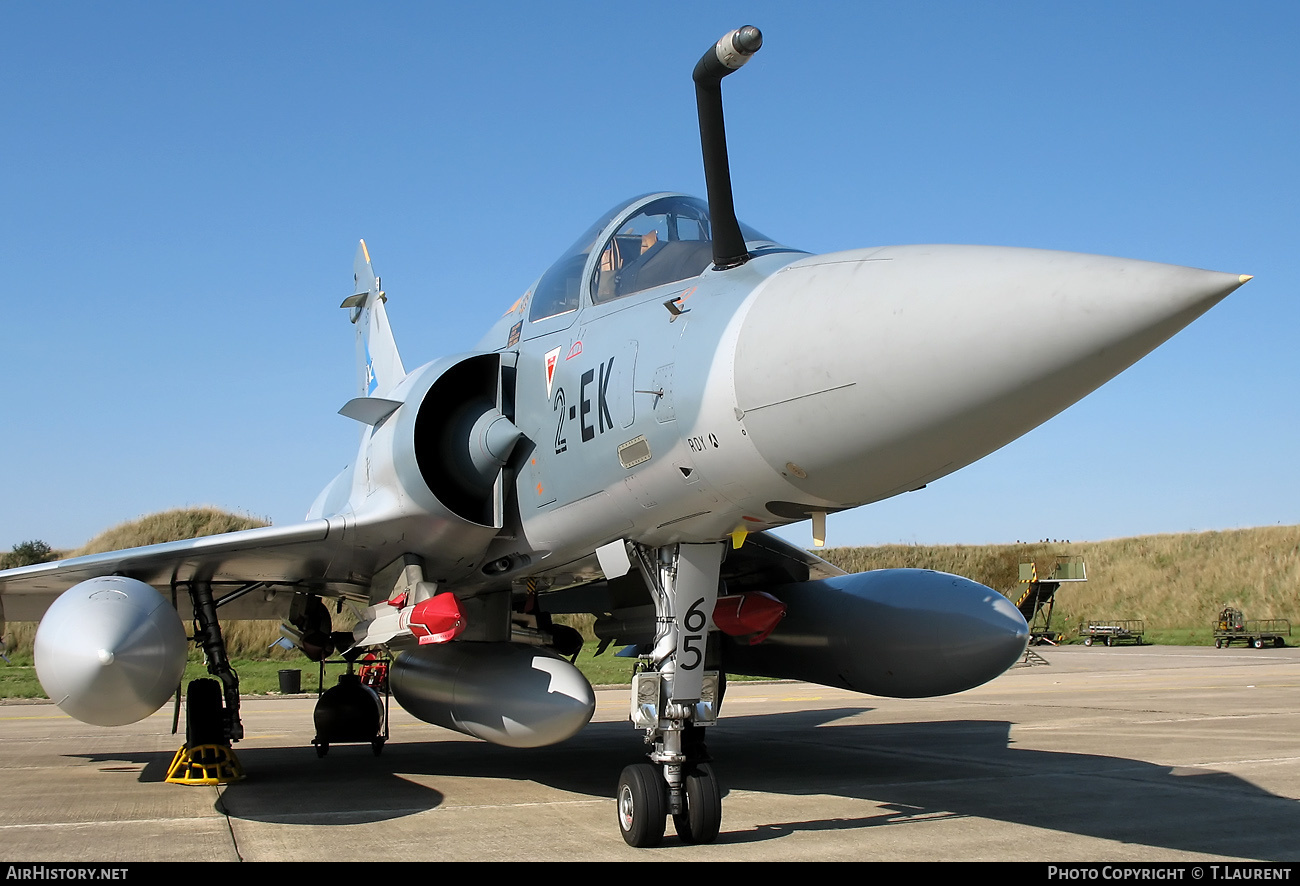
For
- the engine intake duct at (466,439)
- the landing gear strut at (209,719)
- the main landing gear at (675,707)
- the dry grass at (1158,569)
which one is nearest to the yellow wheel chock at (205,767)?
the landing gear strut at (209,719)

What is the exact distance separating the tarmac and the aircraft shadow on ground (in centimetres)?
3

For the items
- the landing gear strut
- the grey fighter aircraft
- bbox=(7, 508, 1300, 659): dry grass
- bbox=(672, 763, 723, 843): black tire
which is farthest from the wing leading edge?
bbox=(7, 508, 1300, 659): dry grass

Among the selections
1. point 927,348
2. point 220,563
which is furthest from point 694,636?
point 220,563

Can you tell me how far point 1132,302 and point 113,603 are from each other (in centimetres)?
594

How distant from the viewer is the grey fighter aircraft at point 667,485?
3.98 meters

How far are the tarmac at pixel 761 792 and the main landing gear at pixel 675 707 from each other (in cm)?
17

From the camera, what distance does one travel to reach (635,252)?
6.12 m

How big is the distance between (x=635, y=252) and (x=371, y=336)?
7421 mm

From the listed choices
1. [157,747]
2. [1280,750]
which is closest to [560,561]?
[1280,750]

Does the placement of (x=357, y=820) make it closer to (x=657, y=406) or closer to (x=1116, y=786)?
(x=657, y=406)

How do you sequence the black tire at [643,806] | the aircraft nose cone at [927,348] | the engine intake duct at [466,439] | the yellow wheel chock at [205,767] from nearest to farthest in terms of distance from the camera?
the aircraft nose cone at [927,348]
the black tire at [643,806]
the engine intake duct at [466,439]
the yellow wheel chock at [205,767]

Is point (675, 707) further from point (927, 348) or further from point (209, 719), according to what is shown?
point (209, 719)

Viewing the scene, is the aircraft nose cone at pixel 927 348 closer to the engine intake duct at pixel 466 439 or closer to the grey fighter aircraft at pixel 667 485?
the grey fighter aircraft at pixel 667 485

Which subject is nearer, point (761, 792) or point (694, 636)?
point (694, 636)
